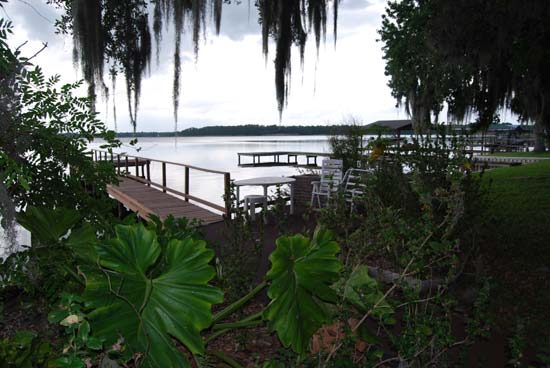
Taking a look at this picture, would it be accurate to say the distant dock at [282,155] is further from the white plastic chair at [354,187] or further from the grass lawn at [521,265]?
the grass lawn at [521,265]

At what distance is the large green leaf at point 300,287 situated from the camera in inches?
47.8

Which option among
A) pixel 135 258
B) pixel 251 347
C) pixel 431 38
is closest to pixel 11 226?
pixel 135 258

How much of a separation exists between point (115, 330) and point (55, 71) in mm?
1785

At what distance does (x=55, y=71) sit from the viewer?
2.33 metres

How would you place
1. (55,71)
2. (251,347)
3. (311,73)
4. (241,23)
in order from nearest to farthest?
(55,71), (251,347), (241,23), (311,73)

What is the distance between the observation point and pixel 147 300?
3.43ft

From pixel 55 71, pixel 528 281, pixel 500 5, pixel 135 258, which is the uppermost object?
pixel 500 5

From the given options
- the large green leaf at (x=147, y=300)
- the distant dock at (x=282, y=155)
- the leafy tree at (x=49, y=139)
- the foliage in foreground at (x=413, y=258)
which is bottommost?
the distant dock at (x=282, y=155)

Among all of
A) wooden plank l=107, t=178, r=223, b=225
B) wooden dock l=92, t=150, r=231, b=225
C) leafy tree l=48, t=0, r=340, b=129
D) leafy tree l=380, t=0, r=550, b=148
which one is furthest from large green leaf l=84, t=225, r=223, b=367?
wooden plank l=107, t=178, r=223, b=225

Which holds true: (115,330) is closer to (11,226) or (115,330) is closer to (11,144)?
(11,226)

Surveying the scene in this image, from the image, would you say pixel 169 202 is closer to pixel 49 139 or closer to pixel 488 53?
pixel 488 53

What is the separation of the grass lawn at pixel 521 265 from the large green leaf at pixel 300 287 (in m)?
1.00

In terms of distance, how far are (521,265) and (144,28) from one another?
4.14 m

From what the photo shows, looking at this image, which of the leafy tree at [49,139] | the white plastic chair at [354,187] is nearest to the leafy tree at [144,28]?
the leafy tree at [49,139]
